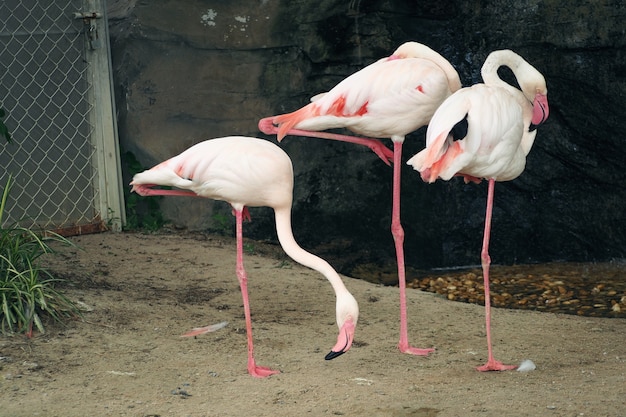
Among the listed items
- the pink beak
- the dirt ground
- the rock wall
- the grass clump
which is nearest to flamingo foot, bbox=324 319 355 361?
the dirt ground

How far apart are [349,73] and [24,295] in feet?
10.6

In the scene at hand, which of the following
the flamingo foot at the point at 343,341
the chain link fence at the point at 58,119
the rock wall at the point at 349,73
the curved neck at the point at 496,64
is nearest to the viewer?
the flamingo foot at the point at 343,341

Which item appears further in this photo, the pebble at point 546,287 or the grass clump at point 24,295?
the pebble at point 546,287

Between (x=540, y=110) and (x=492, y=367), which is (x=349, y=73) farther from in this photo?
(x=492, y=367)

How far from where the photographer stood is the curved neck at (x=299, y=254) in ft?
13.7

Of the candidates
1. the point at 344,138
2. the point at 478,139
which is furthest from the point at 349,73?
the point at 478,139

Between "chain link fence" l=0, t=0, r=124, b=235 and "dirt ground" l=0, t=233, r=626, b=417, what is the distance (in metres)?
0.62

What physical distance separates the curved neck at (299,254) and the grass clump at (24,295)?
1.14 metres

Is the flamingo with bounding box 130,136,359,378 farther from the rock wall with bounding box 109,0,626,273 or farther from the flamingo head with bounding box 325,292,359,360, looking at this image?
the rock wall with bounding box 109,0,626,273

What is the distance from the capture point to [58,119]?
6.43m

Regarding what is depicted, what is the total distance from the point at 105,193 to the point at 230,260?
1144 millimetres

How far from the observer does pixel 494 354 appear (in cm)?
449

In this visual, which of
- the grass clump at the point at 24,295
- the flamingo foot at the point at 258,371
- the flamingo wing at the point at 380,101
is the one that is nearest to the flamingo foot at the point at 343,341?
the flamingo foot at the point at 258,371

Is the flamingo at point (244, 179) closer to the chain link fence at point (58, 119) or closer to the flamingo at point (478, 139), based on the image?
the flamingo at point (478, 139)
